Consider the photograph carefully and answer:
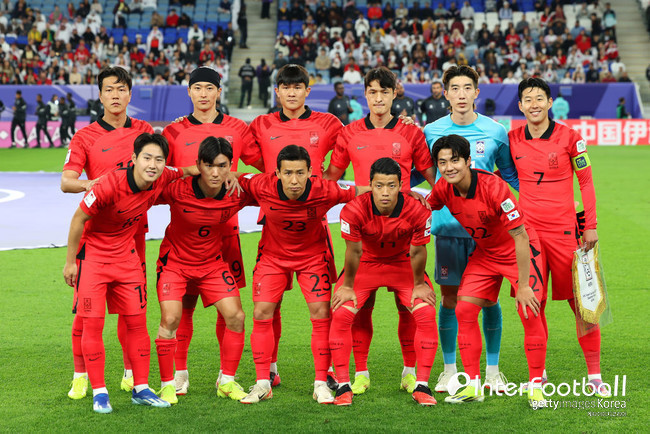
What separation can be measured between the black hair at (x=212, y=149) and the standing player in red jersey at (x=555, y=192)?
2.13m

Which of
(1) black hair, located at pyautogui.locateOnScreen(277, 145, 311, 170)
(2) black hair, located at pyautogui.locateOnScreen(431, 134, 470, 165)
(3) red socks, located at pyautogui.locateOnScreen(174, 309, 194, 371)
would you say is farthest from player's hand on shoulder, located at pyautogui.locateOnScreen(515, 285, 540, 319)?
(3) red socks, located at pyautogui.locateOnScreen(174, 309, 194, 371)

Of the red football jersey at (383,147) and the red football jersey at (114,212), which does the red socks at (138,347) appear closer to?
the red football jersey at (114,212)

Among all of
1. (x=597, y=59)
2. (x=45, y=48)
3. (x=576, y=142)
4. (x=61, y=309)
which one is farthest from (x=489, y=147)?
(x=45, y=48)

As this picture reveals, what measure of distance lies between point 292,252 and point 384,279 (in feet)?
2.27

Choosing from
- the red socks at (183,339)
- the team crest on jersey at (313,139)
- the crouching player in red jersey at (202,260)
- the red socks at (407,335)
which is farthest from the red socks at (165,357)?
the team crest on jersey at (313,139)

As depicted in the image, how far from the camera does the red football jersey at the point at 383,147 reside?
6172 millimetres

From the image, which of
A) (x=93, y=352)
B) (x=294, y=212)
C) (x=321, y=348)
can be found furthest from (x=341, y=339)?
(x=93, y=352)

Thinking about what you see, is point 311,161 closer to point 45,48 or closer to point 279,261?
point 279,261

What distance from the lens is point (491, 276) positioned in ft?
19.0

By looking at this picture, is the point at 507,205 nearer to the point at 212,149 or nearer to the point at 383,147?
the point at 383,147

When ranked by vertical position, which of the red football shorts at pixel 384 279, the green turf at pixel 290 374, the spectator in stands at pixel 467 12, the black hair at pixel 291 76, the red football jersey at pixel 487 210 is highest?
the spectator in stands at pixel 467 12

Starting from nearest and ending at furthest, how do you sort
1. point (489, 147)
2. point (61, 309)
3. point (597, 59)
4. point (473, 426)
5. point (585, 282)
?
point (473, 426) → point (585, 282) → point (489, 147) → point (61, 309) → point (597, 59)

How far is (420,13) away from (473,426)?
3106 cm

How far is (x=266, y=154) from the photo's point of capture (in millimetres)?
6383
